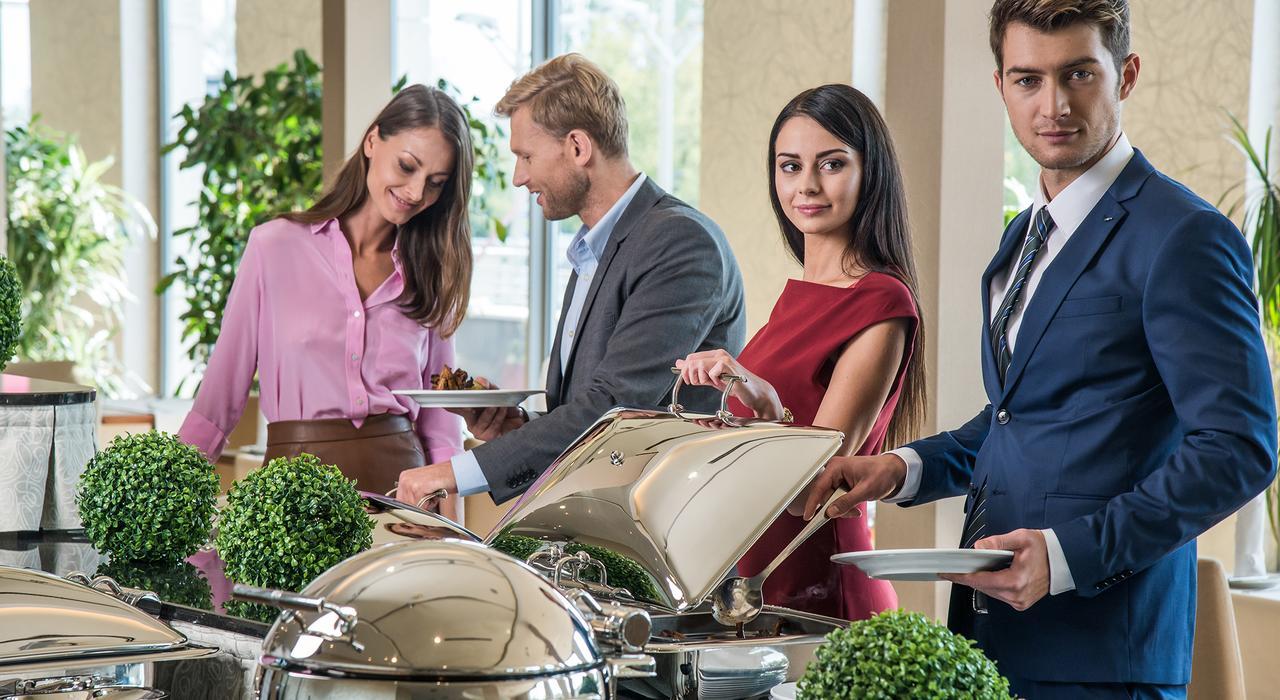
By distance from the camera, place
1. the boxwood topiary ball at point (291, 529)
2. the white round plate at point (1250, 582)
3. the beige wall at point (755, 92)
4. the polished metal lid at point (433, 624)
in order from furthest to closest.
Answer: the beige wall at point (755, 92)
the white round plate at point (1250, 582)
the boxwood topiary ball at point (291, 529)
the polished metal lid at point (433, 624)

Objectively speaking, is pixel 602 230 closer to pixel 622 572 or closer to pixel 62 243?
pixel 622 572

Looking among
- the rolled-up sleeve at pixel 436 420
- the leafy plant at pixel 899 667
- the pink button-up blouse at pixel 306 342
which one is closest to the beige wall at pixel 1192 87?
the rolled-up sleeve at pixel 436 420

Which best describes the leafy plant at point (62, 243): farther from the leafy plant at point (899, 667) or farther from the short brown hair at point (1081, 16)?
the leafy plant at point (899, 667)

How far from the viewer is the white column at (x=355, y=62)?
144 inches

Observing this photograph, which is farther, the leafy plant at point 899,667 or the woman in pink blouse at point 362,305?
the woman in pink blouse at point 362,305

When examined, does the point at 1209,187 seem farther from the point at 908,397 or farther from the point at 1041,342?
the point at 1041,342

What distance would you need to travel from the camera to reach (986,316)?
5.14ft

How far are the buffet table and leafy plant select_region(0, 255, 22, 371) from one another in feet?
0.35

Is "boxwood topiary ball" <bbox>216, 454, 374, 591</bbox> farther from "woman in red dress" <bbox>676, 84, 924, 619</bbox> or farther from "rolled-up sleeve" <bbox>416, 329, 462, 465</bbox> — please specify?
"rolled-up sleeve" <bbox>416, 329, 462, 465</bbox>

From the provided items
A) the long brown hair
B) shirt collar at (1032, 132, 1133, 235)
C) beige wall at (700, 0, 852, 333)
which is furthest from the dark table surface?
beige wall at (700, 0, 852, 333)

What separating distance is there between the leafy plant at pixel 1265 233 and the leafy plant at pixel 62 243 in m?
5.58

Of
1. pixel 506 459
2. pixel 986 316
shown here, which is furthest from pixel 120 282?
pixel 986 316

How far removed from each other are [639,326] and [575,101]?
0.40m

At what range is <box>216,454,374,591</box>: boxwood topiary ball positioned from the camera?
4.44ft
